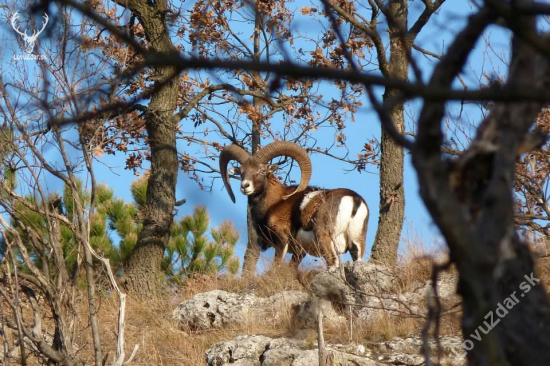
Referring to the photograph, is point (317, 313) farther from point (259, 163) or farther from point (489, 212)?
point (489, 212)

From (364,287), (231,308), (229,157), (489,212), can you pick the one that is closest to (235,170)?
(229,157)

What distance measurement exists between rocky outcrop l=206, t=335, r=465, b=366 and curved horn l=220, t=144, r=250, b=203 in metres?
4.85

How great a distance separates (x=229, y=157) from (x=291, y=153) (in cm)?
103

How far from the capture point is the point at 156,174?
12.2 meters

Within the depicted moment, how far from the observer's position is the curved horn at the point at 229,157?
1317cm

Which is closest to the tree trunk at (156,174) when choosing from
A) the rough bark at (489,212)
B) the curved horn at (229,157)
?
the curved horn at (229,157)

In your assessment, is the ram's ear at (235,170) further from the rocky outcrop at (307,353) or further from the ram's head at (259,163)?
the rocky outcrop at (307,353)

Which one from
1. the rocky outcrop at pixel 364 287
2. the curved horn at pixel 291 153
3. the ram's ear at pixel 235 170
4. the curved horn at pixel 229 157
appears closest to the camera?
the rocky outcrop at pixel 364 287

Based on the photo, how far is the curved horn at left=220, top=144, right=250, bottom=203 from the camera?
13172mm

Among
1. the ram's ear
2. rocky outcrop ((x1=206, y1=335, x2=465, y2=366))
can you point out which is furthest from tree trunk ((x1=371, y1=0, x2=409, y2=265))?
the ram's ear

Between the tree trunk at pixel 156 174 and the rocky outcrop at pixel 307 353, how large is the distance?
Answer: 3.46m

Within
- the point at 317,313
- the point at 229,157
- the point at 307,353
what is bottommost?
the point at 307,353

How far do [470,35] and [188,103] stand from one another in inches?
436

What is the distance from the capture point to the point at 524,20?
5.23ft
